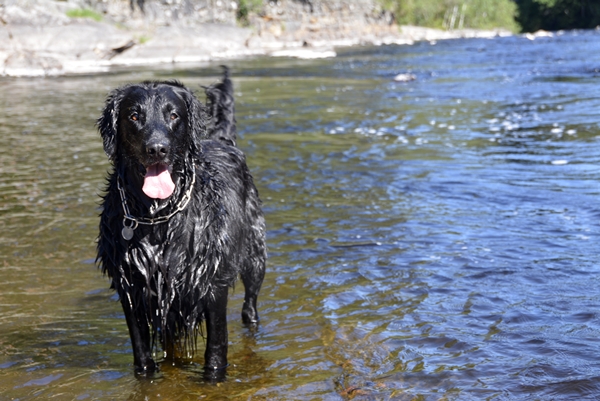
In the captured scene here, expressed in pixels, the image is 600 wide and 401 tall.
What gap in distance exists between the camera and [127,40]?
41.7 metres

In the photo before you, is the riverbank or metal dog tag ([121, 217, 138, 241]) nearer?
metal dog tag ([121, 217, 138, 241])

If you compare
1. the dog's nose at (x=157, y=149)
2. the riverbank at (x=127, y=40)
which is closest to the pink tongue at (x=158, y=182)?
the dog's nose at (x=157, y=149)

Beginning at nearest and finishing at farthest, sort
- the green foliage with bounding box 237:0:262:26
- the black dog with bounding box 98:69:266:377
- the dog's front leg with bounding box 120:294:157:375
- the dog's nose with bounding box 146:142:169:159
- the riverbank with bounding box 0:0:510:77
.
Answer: the dog's nose with bounding box 146:142:169:159 → the black dog with bounding box 98:69:266:377 → the dog's front leg with bounding box 120:294:157:375 → the riverbank with bounding box 0:0:510:77 → the green foliage with bounding box 237:0:262:26

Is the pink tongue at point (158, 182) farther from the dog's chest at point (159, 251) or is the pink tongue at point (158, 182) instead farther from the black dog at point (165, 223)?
the dog's chest at point (159, 251)

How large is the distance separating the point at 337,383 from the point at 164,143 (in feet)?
6.17

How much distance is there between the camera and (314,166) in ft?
36.9

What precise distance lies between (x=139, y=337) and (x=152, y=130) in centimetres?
135

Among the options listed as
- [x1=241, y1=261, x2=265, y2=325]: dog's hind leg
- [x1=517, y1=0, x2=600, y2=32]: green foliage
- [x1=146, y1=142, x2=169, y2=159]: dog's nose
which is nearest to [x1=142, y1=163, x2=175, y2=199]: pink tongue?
[x1=146, y1=142, x2=169, y2=159]: dog's nose

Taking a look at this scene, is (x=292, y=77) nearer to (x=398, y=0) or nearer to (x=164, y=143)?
(x=164, y=143)

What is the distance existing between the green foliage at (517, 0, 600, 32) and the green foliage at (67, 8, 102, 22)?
56617 millimetres

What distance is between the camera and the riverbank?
35094mm

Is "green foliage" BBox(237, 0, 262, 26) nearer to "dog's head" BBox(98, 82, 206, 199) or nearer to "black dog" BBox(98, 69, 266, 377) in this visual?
"black dog" BBox(98, 69, 266, 377)

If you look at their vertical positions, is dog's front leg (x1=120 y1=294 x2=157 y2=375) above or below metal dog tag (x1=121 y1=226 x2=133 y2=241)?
below

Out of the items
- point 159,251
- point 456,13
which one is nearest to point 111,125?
point 159,251
